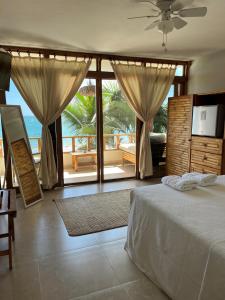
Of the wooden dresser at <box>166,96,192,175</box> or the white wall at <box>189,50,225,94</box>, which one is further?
the wooden dresser at <box>166,96,192,175</box>

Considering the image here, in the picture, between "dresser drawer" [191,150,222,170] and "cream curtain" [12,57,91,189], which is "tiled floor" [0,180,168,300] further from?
"dresser drawer" [191,150,222,170]

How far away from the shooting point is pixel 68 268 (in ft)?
6.81

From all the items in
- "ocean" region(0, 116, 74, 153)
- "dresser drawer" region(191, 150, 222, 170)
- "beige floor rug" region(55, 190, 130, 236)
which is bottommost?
"beige floor rug" region(55, 190, 130, 236)

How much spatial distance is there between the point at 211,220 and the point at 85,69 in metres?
3.36

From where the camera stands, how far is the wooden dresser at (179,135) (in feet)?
13.7

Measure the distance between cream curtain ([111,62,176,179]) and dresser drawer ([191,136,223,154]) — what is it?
968 millimetres

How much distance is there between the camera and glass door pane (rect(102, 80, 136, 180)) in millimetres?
4461

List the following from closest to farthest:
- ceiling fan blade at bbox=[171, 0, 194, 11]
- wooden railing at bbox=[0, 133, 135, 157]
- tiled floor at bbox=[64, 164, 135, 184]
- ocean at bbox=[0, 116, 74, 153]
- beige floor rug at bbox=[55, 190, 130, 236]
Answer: ceiling fan blade at bbox=[171, 0, 194, 11] → beige floor rug at bbox=[55, 190, 130, 236] → ocean at bbox=[0, 116, 74, 153] → wooden railing at bbox=[0, 133, 135, 157] → tiled floor at bbox=[64, 164, 135, 184]

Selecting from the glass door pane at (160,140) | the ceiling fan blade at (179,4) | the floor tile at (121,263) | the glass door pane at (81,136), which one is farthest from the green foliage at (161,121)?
the floor tile at (121,263)

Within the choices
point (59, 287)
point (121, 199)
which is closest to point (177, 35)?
point (121, 199)

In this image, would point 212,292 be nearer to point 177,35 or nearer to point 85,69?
point 177,35

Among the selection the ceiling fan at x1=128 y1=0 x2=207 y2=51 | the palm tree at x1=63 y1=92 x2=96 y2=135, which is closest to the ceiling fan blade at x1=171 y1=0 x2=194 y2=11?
the ceiling fan at x1=128 y1=0 x2=207 y2=51

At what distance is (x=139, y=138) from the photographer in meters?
4.71

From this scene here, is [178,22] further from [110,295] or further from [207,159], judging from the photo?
[110,295]
